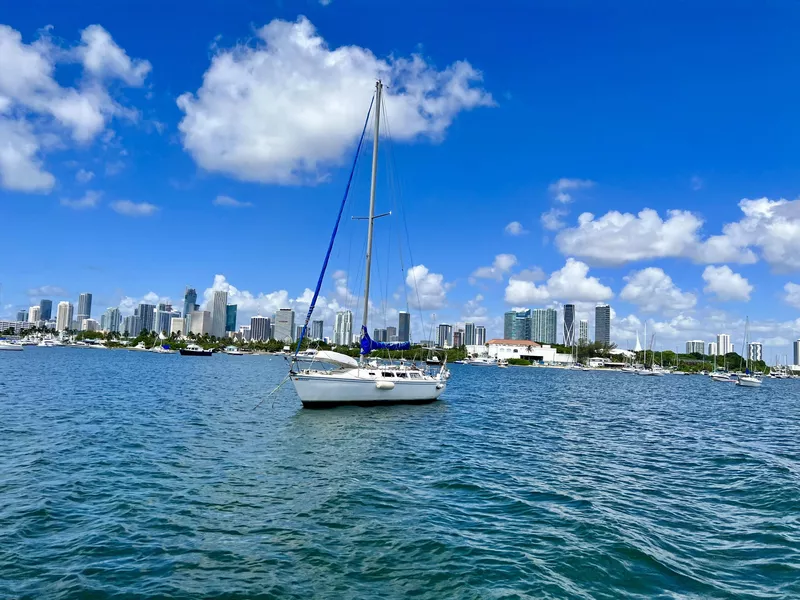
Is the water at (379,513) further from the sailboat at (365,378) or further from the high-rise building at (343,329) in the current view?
the high-rise building at (343,329)

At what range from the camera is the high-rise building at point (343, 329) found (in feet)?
140

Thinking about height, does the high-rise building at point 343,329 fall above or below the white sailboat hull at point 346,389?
above

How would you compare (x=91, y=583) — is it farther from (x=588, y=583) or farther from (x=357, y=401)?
(x=357, y=401)

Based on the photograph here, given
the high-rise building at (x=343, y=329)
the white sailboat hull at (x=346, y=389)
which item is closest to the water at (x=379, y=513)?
the white sailboat hull at (x=346, y=389)

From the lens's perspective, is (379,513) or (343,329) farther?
(343,329)

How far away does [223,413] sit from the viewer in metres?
35.8

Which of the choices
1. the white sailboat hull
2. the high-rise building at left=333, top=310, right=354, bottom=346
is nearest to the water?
the white sailboat hull

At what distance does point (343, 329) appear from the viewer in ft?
161

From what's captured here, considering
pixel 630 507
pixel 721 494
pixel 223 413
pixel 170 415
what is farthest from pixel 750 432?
pixel 170 415

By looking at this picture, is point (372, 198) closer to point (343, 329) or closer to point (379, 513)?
point (343, 329)

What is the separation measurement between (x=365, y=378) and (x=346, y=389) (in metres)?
1.61

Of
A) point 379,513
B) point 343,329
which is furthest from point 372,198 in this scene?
point 379,513

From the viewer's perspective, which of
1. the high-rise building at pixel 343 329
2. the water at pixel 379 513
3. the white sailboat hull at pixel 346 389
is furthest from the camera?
the high-rise building at pixel 343 329

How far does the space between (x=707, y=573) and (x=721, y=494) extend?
859cm
